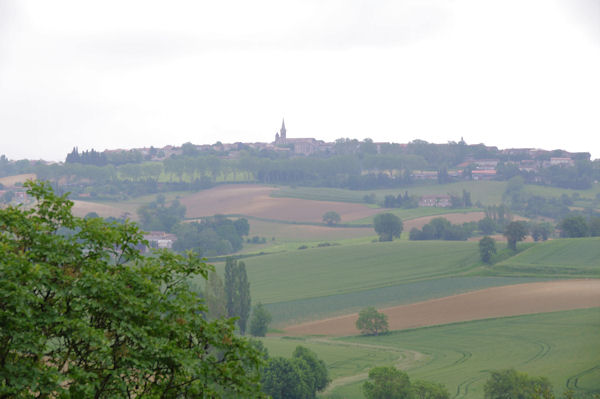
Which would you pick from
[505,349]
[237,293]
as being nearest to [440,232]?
[237,293]

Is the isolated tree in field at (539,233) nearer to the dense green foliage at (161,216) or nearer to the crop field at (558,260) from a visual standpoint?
the crop field at (558,260)

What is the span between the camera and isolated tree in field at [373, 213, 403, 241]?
12675cm

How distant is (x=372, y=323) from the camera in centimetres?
6775

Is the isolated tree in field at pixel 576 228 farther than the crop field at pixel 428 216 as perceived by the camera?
No

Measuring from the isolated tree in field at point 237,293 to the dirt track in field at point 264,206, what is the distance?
83822 mm

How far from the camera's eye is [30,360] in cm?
1002

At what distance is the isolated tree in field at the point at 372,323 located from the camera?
67438 mm

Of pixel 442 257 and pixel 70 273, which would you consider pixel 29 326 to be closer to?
pixel 70 273

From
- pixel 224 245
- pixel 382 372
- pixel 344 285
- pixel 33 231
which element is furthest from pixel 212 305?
pixel 224 245

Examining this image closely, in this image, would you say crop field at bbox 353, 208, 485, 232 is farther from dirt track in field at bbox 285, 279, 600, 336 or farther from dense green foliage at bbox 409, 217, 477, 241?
dirt track in field at bbox 285, 279, 600, 336

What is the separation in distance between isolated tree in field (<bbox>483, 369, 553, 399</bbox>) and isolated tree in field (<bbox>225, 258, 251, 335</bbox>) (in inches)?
1179

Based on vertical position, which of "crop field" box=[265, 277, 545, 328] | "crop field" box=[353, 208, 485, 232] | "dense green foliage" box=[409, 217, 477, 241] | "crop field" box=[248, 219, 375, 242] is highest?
"crop field" box=[353, 208, 485, 232]

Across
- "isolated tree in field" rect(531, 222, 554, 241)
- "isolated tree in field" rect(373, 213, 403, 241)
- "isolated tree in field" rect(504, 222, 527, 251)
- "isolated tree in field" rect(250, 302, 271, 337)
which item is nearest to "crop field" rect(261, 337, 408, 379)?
"isolated tree in field" rect(250, 302, 271, 337)

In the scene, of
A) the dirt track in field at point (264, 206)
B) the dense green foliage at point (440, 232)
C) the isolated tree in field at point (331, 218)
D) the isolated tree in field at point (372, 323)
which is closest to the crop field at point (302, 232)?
the isolated tree in field at point (331, 218)
